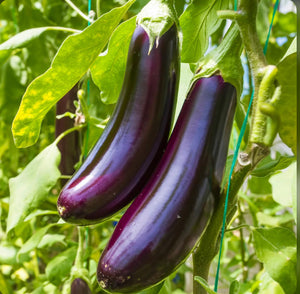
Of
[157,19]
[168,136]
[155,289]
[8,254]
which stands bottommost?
[8,254]

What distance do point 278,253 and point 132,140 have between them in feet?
0.78

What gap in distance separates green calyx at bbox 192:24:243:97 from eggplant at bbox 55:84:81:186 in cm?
48

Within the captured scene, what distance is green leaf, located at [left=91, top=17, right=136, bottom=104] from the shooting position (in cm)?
54

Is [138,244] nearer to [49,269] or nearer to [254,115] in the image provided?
[254,115]

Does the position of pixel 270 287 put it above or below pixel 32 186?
below

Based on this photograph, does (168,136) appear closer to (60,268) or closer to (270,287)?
(270,287)

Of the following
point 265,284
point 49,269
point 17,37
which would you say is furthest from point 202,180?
point 49,269

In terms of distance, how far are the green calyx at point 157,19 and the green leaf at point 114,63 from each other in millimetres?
72

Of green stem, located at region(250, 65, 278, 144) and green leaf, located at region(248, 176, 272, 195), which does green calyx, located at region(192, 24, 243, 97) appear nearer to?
green stem, located at region(250, 65, 278, 144)

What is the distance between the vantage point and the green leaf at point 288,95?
Answer: 399 mm

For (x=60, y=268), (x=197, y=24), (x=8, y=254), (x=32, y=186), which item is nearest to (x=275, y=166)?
(x=197, y=24)

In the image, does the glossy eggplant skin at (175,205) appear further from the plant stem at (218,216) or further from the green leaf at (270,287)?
the green leaf at (270,287)

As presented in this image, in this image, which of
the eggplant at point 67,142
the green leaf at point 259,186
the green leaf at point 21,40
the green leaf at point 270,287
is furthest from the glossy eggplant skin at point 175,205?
the green leaf at point 259,186

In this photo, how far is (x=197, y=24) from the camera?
0.56 metres
